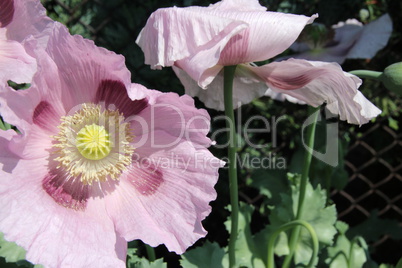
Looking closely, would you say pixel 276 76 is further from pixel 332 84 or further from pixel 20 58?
pixel 20 58

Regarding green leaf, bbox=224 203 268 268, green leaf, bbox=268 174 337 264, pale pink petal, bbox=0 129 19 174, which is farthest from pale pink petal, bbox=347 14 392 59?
pale pink petal, bbox=0 129 19 174

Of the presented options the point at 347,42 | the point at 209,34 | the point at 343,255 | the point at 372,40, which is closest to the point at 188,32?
the point at 209,34

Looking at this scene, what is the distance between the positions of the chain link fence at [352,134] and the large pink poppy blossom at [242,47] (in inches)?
35.8

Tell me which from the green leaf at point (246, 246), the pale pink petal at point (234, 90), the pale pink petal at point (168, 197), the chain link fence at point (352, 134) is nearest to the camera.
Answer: the pale pink petal at point (168, 197)

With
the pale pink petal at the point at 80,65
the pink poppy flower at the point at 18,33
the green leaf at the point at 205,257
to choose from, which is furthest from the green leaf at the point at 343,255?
the pink poppy flower at the point at 18,33

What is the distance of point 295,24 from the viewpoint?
90 cm

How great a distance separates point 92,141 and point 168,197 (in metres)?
0.19

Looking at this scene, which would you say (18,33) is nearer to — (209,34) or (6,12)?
(6,12)

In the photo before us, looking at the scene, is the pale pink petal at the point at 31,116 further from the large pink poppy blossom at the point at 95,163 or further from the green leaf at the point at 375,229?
the green leaf at the point at 375,229

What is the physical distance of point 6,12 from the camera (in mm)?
→ 930

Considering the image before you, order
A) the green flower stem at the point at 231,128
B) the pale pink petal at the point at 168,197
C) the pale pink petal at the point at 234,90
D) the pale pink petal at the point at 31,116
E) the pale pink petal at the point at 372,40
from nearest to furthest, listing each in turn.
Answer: the pale pink petal at the point at 31,116, the pale pink petal at the point at 168,197, the green flower stem at the point at 231,128, the pale pink petal at the point at 234,90, the pale pink petal at the point at 372,40

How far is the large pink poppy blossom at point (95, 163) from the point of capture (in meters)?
0.82

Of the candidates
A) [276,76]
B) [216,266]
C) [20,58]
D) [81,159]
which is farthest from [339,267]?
[20,58]

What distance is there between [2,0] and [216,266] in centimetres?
74
